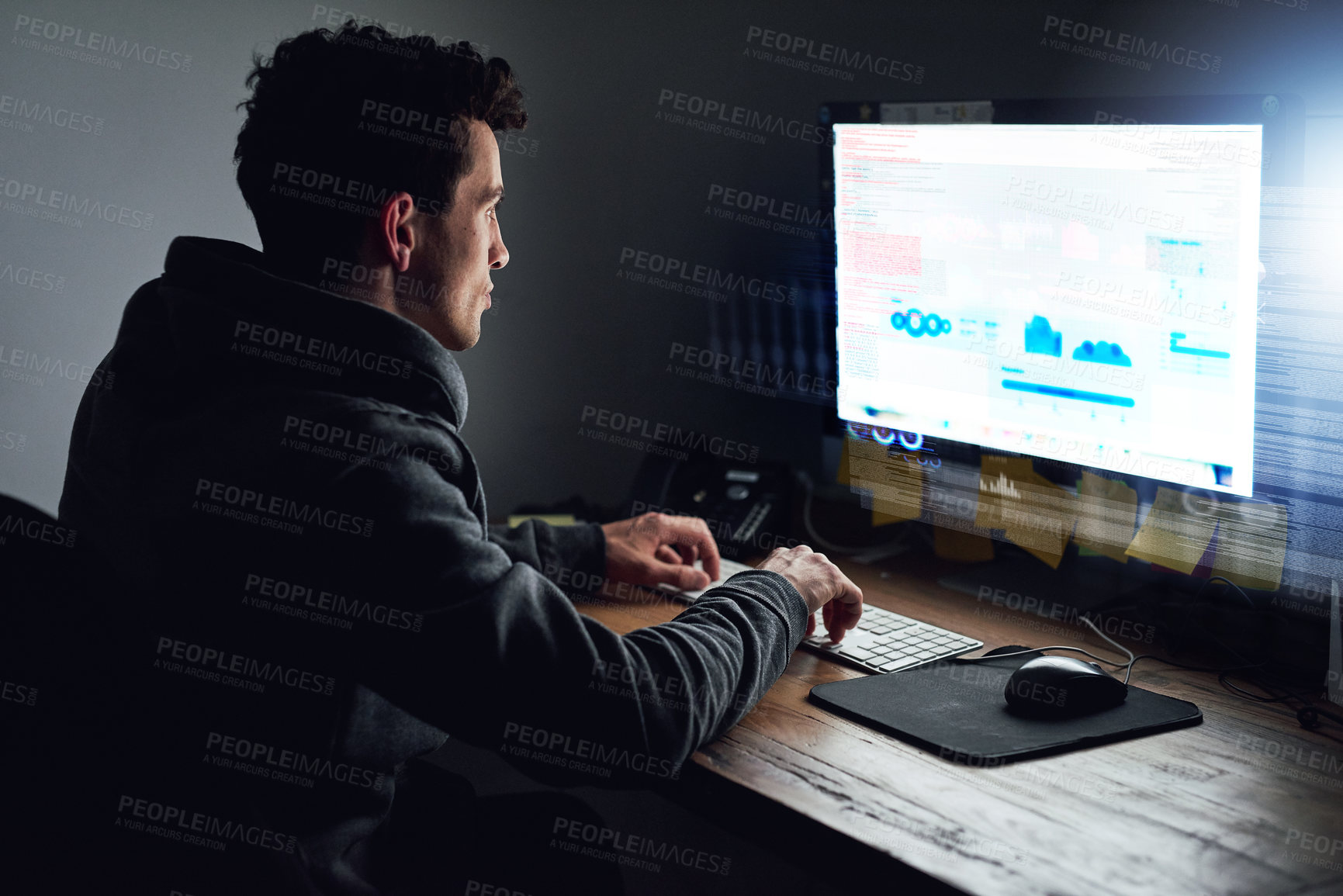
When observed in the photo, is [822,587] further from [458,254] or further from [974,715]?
[458,254]

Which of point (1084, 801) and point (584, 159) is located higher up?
point (584, 159)

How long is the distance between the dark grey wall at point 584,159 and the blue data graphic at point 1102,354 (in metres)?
0.29

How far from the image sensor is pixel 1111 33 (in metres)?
1.29

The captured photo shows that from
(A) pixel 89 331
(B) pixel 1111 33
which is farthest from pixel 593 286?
(B) pixel 1111 33

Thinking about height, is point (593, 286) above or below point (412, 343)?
above

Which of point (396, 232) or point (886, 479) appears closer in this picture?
point (396, 232)

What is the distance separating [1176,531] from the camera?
42.6 inches

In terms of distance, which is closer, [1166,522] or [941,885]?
[941,885]

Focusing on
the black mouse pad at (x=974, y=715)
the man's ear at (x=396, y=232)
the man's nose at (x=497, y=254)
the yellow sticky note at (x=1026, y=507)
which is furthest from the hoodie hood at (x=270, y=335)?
the yellow sticky note at (x=1026, y=507)

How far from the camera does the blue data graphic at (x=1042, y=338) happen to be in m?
1.12

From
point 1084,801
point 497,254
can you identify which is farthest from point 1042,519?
point 497,254

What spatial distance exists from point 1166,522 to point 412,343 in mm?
831

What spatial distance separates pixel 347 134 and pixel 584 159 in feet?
2.61

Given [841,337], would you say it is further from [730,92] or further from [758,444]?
[730,92]
